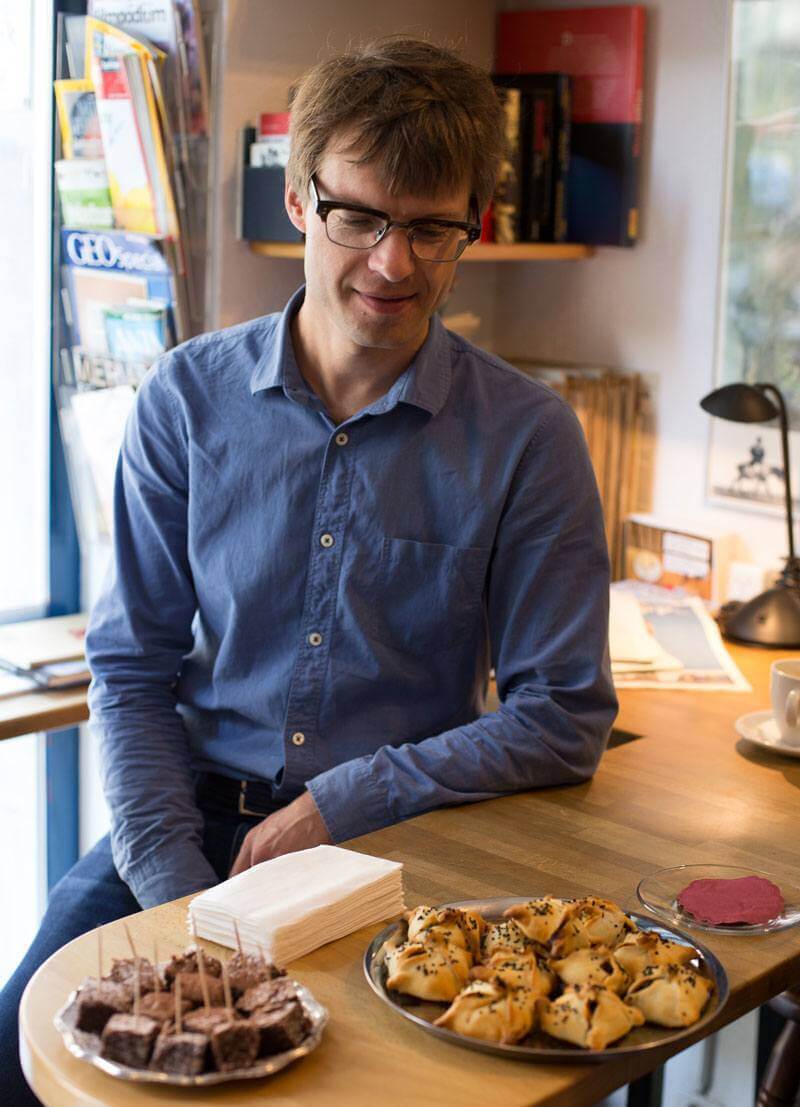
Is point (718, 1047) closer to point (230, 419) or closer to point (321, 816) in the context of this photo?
point (321, 816)

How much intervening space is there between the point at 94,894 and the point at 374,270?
0.79m

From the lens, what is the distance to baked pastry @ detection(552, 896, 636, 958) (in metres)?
1.07

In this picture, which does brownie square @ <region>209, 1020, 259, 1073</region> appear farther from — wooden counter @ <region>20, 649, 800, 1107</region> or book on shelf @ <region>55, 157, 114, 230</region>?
book on shelf @ <region>55, 157, 114, 230</region>

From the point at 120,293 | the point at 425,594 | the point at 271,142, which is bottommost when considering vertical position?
the point at 425,594

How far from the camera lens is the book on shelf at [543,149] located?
2404 mm

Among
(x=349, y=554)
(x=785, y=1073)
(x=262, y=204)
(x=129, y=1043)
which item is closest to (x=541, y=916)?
(x=129, y=1043)

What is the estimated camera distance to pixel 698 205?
2.41 meters

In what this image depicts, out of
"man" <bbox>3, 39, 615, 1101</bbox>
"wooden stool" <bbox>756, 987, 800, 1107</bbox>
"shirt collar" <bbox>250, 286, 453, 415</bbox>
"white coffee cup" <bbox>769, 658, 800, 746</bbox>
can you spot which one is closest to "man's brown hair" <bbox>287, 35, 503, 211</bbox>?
"man" <bbox>3, 39, 615, 1101</bbox>

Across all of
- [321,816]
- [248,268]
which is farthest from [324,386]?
[248,268]

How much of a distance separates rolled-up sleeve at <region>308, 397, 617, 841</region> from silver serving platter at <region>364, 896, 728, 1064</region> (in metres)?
0.35

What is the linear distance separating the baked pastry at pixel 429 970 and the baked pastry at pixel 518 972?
Result: 0.05ft

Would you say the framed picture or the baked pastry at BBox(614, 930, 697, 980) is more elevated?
the framed picture

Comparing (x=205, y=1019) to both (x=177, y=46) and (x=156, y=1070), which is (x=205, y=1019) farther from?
(x=177, y=46)

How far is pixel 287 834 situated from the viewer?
1.45 m
